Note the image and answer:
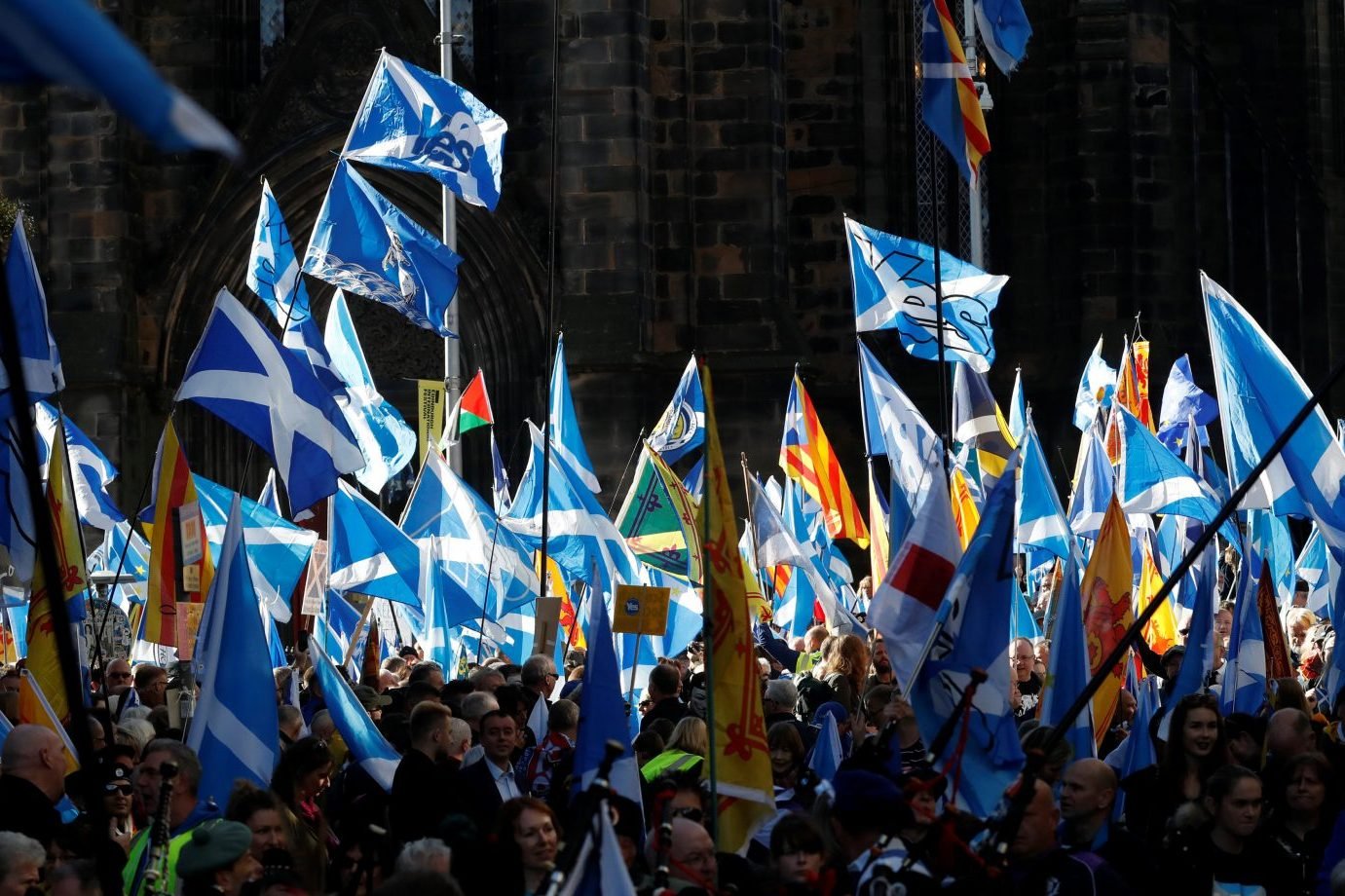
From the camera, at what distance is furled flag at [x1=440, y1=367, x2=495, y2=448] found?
1948 cm

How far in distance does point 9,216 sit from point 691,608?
1135cm

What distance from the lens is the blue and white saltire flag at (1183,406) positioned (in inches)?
818

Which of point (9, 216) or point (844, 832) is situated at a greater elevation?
point (9, 216)

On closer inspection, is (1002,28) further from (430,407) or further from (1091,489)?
(430,407)

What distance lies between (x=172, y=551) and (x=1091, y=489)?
301 inches

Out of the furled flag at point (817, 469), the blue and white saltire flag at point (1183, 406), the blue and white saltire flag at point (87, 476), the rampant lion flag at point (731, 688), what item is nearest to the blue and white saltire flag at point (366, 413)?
the blue and white saltire flag at point (87, 476)

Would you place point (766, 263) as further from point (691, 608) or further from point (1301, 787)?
point (1301, 787)

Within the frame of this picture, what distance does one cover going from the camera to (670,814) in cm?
784

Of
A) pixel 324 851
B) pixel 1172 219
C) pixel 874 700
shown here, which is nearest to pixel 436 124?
pixel 874 700

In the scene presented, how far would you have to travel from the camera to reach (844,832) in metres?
6.98

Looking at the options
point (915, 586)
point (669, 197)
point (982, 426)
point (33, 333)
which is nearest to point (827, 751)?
point (915, 586)

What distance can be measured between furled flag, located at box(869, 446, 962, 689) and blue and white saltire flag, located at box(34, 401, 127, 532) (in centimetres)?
956

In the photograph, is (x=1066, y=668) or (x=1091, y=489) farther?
(x=1091, y=489)

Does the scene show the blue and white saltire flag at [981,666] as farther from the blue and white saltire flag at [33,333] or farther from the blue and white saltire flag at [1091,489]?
the blue and white saltire flag at [1091,489]
